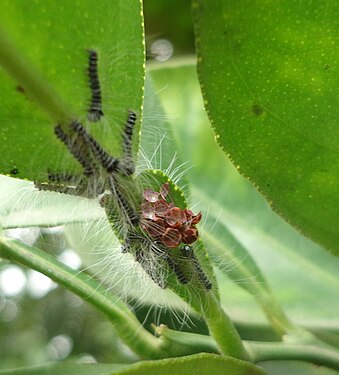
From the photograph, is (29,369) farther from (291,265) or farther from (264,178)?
(291,265)

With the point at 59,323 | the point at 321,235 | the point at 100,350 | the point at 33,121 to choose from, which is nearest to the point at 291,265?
the point at 321,235

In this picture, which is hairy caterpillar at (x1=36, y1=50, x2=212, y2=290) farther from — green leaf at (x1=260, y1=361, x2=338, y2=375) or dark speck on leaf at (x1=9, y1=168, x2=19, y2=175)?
green leaf at (x1=260, y1=361, x2=338, y2=375)

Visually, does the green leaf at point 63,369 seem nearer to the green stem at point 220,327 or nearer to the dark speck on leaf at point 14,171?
the green stem at point 220,327

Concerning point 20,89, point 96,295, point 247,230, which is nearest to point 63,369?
point 96,295

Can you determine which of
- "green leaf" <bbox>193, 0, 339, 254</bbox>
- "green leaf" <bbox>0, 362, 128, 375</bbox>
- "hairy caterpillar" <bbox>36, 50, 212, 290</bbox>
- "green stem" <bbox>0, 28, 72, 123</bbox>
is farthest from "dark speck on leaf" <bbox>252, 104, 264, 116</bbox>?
"green leaf" <bbox>0, 362, 128, 375</bbox>

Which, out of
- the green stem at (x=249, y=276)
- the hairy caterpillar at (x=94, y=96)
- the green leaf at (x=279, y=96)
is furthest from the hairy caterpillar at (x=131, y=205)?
the green stem at (x=249, y=276)

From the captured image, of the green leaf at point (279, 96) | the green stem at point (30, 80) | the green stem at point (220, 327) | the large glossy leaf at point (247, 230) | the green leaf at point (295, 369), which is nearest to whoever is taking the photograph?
the green stem at point (30, 80)
